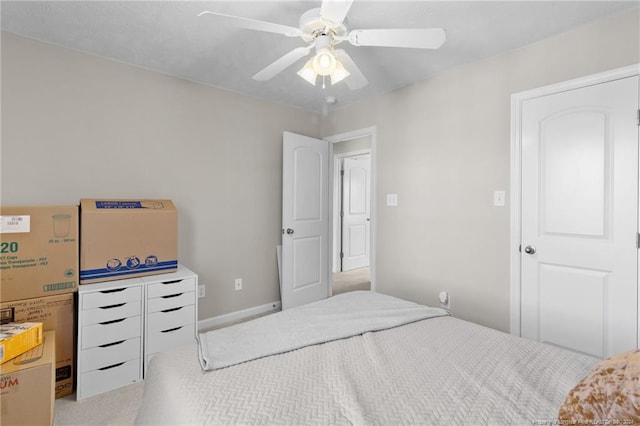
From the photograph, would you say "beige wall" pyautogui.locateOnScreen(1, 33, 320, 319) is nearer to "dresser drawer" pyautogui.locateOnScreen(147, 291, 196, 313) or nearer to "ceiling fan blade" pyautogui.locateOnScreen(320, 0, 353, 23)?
"dresser drawer" pyautogui.locateOnScreen(147, 291, 196, 313)

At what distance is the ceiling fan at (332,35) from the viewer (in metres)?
1.49

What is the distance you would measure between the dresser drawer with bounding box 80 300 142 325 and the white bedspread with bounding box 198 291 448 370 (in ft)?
3.08

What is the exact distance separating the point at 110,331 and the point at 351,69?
7.36 feet

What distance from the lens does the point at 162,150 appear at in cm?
278

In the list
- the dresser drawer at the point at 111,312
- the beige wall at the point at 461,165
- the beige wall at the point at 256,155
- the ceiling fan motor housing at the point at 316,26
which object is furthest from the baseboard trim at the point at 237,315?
the ceiling fan motor housing at the point at 316,26

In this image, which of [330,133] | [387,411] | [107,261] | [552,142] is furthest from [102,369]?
[552,142]

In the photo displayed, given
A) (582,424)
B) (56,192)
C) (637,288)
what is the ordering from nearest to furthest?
(582,424)
(637,288)
(56,192)

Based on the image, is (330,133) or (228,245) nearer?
(228,245)

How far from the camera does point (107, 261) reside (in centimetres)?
214

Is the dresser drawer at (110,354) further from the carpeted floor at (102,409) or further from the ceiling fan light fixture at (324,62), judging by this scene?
the ceiling fan light fixture at (324,62)

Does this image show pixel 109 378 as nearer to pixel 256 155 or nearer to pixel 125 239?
pixel 125 239

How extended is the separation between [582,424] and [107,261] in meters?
2.49

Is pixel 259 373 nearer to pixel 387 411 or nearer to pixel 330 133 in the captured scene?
pixel 387 411

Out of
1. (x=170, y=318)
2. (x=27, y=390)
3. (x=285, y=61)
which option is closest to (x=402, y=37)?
(x=285, y=61)
